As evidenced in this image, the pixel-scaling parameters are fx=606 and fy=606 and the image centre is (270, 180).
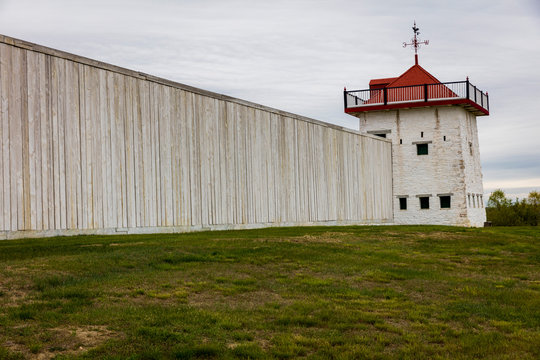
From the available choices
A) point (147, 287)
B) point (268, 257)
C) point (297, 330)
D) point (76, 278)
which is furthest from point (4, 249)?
point (297, 330)

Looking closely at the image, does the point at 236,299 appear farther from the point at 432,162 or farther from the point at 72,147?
the point at 432,162

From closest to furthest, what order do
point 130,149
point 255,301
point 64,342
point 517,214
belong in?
point 64,342
point 255,301
point 130,149
point 517,214

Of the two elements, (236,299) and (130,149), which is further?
(130,149)

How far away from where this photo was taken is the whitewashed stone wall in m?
33.2

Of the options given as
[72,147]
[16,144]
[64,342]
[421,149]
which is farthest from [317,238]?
[421,149]

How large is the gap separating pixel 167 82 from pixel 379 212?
16.7 meters

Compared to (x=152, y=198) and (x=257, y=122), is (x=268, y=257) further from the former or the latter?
(x=257, y=122)

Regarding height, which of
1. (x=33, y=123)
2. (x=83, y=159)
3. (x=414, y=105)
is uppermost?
(x=414, y=105)

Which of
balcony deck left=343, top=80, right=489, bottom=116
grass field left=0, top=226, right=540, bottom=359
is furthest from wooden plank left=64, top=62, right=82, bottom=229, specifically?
balcony deck left=343, top=80, right=489, bottom=116

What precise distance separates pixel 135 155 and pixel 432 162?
2021 centimetres

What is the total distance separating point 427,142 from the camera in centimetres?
3391

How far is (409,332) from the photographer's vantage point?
7.61 meters

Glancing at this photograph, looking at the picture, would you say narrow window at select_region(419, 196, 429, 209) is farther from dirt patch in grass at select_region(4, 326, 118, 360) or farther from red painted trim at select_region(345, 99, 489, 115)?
dirt patch in grass at select_region(4, 326, 118, 360)

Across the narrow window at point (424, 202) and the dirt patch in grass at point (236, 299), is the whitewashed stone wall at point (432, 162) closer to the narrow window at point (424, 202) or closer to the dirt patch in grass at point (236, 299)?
the narrow window at point (424, 202)
